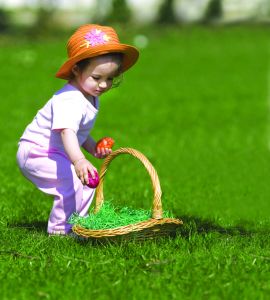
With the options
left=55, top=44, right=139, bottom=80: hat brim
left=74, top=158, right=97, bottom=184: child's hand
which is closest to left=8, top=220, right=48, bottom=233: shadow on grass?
left=74, top=158, right=97, bottom=184: child's hand

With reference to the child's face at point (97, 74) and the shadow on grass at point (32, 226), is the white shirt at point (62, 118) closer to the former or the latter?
the child's face at point (97, 74)

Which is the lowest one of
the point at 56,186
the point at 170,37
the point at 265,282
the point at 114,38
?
the point at 265,282

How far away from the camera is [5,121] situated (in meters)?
14.2

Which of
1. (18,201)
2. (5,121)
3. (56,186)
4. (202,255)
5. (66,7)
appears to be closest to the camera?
(202,255)

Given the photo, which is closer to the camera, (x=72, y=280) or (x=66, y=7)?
(x=72, y=280)

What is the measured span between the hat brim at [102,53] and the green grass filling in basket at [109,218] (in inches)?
41.4

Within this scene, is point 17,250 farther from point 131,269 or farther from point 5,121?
point 5,121

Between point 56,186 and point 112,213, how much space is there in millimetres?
494

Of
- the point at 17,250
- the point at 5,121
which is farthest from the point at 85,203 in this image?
the point at 5,121

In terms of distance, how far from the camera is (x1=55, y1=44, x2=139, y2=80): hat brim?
5660mm

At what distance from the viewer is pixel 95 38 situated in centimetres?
575

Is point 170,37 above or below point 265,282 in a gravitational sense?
above

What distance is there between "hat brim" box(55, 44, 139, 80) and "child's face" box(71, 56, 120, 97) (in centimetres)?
8

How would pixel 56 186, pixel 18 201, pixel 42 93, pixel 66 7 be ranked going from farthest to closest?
pixel 66 7, pixel 42 93, pixel 18 201, pixel 56 186
